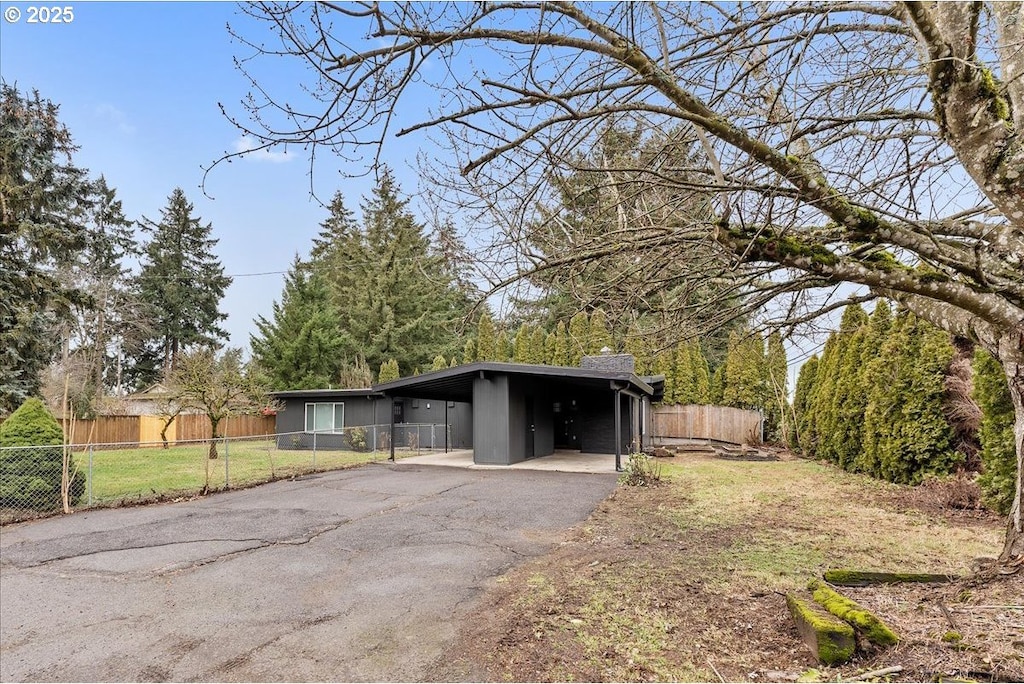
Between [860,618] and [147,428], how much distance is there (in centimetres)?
2482

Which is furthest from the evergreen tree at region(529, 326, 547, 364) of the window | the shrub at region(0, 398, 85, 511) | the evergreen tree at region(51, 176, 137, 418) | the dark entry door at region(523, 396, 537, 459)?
the shrub at region(0, 398, 85, 511)

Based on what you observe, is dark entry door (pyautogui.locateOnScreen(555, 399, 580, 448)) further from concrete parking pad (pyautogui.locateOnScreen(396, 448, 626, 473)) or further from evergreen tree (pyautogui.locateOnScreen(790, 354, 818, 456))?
evergreen tree (pyautogui.locateOnScreen(790, 354, 818, 456))

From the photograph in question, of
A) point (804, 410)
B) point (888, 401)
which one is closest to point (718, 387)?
point (804, 410)

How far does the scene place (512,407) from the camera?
14.2 metres

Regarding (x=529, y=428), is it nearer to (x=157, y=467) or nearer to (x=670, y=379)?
(x=670, y=379)

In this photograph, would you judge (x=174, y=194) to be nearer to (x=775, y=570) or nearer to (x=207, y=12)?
(x=207, y=12)

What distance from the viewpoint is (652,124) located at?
421 cm

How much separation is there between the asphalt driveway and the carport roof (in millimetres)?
3766

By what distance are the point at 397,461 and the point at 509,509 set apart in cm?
785

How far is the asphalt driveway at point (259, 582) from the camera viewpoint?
3363 mm

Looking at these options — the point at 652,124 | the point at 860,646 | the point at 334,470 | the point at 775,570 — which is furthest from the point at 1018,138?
the point at 334,470

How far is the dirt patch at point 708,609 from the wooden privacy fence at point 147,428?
55.5 ft

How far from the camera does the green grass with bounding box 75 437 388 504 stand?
9.86 metres

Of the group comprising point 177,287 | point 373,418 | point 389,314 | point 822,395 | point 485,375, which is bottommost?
point 373,418
